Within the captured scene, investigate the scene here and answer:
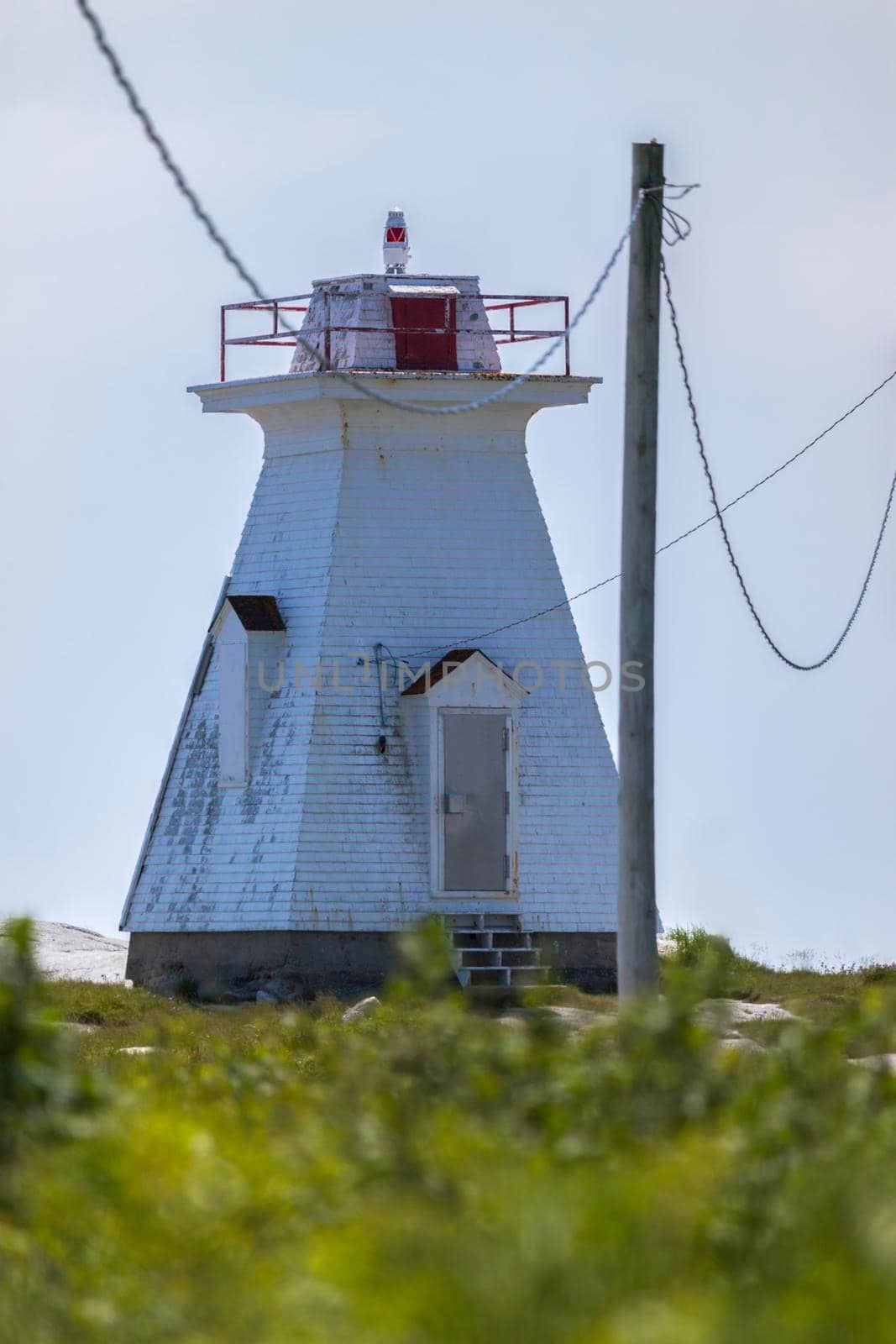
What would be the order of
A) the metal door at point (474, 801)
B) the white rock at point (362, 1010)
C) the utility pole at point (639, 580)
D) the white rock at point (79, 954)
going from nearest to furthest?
1. the utility pole at point (639, 580)
2. the white rock at point (362, 1010)
3. the metal door at point (474, 801)
4. the white rock at point (79, 954)

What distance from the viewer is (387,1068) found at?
25.8 ft

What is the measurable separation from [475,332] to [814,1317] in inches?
925

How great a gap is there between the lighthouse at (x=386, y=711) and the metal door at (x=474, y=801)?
20mm

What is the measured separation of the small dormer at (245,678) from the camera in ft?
86.7

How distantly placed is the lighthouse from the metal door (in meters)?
0.02

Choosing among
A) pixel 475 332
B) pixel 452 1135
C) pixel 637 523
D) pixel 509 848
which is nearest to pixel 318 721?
pixel 509 848

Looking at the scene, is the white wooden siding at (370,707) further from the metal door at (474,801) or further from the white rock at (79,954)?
the white rock at (79,954)

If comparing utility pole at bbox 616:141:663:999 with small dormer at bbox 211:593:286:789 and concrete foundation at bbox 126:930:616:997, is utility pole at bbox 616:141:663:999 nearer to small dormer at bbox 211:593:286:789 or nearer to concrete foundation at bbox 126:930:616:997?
concrete foundation at bbox 126:930:616:997

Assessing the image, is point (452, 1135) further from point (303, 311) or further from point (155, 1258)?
point (303, 311)

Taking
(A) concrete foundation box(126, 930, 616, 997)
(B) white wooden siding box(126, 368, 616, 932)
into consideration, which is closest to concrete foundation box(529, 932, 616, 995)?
(A) concrete foundation box(126, 930, 616, 997)

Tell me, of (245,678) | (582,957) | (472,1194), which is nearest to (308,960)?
(582,957)

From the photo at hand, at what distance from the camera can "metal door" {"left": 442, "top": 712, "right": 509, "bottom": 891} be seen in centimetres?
2602

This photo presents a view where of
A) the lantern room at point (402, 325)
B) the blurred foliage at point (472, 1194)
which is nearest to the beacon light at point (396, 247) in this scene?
the lantern room at point (402, 325)

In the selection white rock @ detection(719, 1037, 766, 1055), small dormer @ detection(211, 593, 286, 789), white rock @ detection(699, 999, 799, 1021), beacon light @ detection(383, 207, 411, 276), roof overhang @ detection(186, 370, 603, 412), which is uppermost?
beacon light @ detection(383, 207, 411, 276)
